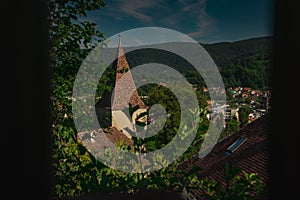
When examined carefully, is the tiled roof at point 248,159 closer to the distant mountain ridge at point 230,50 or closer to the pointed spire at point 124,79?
the distant mountain ridge at point 230,50

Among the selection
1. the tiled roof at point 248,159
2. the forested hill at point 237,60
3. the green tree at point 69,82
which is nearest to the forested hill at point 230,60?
the forested hill at point 237,60

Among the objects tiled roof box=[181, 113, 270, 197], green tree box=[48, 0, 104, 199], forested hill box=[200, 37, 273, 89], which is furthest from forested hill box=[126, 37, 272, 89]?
green tree box=[48, 0, 104, 199]

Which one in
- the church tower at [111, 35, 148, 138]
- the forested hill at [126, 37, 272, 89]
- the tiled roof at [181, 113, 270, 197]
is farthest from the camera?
the church tower at [111, 35, 148, 138]

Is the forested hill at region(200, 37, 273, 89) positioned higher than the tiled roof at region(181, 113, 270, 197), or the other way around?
the forested hill at region(200, 37, 273, 89)

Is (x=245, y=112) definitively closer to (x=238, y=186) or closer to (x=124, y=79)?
(x=238, y=186)

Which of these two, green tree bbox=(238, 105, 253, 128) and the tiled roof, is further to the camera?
green tree bbox=(238, 105, 253, 128)

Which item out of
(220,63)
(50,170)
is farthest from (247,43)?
(50,170)

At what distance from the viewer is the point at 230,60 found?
35.1 inches

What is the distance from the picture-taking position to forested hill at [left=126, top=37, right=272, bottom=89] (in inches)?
30.5

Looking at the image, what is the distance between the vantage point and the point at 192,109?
2.95ft

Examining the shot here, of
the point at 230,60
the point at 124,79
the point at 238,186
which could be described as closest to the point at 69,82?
the point at 124,79

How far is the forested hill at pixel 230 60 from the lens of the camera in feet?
2.54

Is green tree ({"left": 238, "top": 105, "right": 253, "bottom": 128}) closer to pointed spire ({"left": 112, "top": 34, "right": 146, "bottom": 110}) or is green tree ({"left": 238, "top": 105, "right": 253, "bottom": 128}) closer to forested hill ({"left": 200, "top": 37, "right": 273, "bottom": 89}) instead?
forested hill ({"left": 200, "top": 37, "right": 273, "bottom": 89})

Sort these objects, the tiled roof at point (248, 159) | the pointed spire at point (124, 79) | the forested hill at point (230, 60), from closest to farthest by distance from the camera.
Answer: the tiled roof at point (248, 159), the forested hill at point (230, 60), the pointed spire at point (124, 79)
